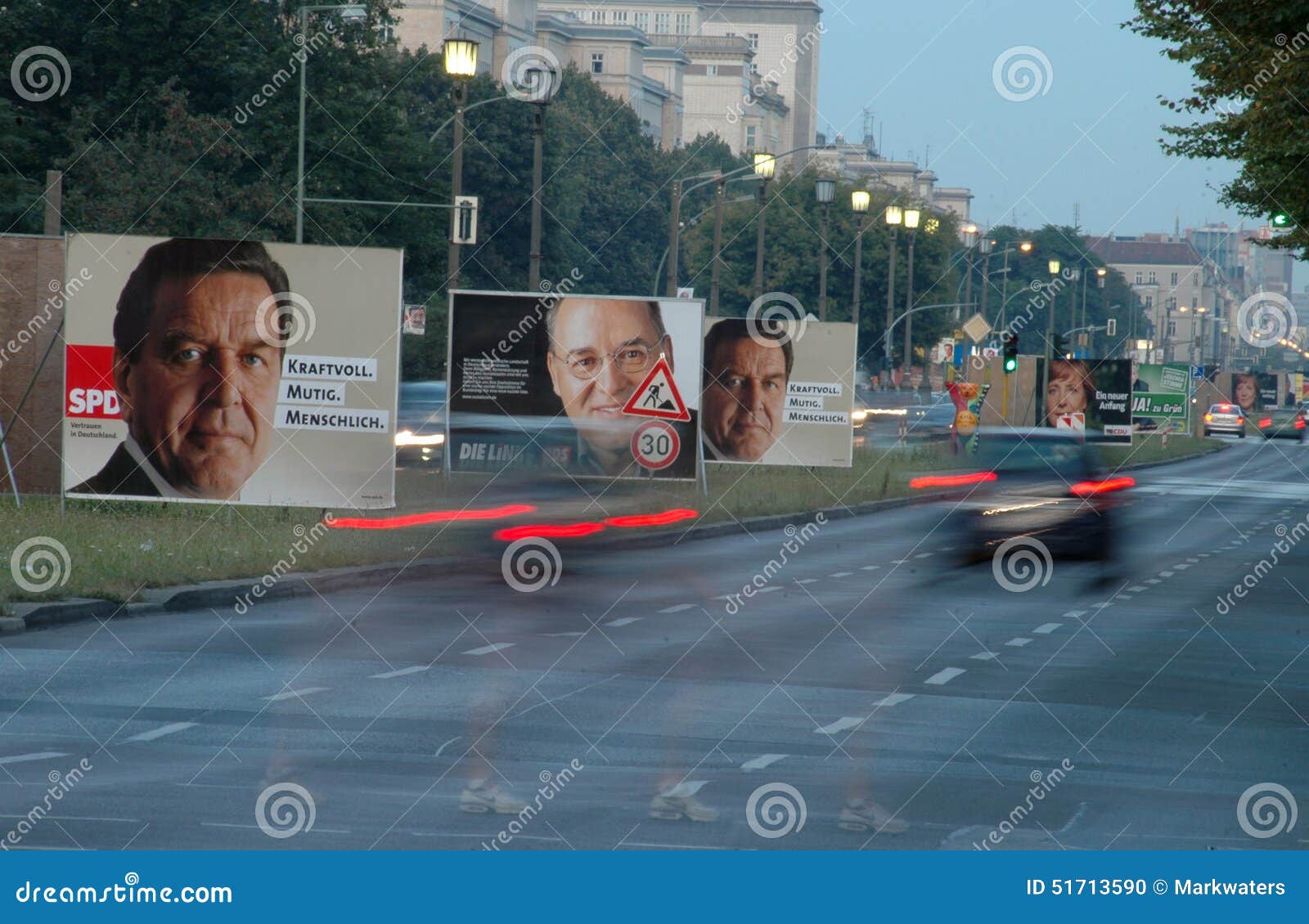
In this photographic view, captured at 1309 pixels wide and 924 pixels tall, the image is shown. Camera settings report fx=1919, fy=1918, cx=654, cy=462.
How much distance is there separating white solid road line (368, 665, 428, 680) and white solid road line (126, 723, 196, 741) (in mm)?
2133

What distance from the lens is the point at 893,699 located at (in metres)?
12.1

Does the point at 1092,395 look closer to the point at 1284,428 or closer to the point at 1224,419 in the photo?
the point at 1224,419

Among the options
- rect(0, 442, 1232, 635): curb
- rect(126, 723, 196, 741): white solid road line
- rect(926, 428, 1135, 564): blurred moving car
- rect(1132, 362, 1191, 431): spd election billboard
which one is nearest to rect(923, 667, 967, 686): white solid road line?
rect(126, 723, 196, 741): white solid road line

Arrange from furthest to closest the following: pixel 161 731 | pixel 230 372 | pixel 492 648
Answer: pixel 230 372 < pixel 492 648 < pixel 161 731

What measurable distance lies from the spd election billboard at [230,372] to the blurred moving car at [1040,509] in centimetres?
847

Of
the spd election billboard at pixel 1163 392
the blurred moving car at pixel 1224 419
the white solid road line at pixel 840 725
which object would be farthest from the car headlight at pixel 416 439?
the blurred moving car at pixel 1224 419

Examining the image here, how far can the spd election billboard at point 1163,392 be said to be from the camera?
81312 millimetres

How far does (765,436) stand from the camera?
3538 cm

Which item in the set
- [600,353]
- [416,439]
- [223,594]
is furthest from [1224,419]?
[223,594]

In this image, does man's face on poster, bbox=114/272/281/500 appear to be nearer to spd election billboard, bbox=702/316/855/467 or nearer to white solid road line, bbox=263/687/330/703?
white solid road line, bbox=263/687/330/703

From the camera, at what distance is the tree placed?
859 inches

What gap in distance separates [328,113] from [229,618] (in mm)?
42754

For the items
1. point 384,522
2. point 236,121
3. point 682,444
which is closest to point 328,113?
point 236,121

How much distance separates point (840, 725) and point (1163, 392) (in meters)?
74.4
